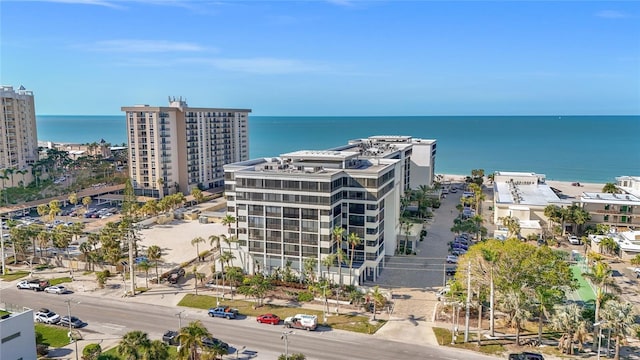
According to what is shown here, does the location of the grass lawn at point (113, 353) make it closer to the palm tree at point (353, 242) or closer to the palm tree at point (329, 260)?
the palm tree at point (329, 260)

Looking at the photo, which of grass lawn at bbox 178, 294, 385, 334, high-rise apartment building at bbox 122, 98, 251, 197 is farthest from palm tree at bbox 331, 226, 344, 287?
high-rise apartment building at bbox 122, 98, 251, 197

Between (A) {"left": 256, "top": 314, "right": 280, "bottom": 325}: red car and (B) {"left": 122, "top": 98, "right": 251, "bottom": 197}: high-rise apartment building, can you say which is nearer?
(A) {"left": 256, "top": 314, "right": 280, "bottom": 325}: red car

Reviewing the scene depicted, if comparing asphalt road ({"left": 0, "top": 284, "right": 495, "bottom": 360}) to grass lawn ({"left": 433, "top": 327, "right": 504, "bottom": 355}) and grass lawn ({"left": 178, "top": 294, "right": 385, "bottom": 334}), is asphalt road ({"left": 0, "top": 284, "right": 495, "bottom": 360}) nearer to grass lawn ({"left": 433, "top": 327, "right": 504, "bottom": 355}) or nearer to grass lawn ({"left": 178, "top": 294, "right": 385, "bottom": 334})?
grass lawn ({"left": 433, "top": 327, "right": 504, "bottom": 355})

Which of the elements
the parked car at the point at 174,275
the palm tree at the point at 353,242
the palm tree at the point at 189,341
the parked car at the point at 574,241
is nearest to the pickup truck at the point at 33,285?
the parked car at the point at 174,275

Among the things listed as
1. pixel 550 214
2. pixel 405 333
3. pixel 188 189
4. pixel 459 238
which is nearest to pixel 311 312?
pixel 405 333

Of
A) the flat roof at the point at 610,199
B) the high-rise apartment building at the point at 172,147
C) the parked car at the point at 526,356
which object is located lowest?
the parked car at the point at 526,356

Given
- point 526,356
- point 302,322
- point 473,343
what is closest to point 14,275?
point 302,322
